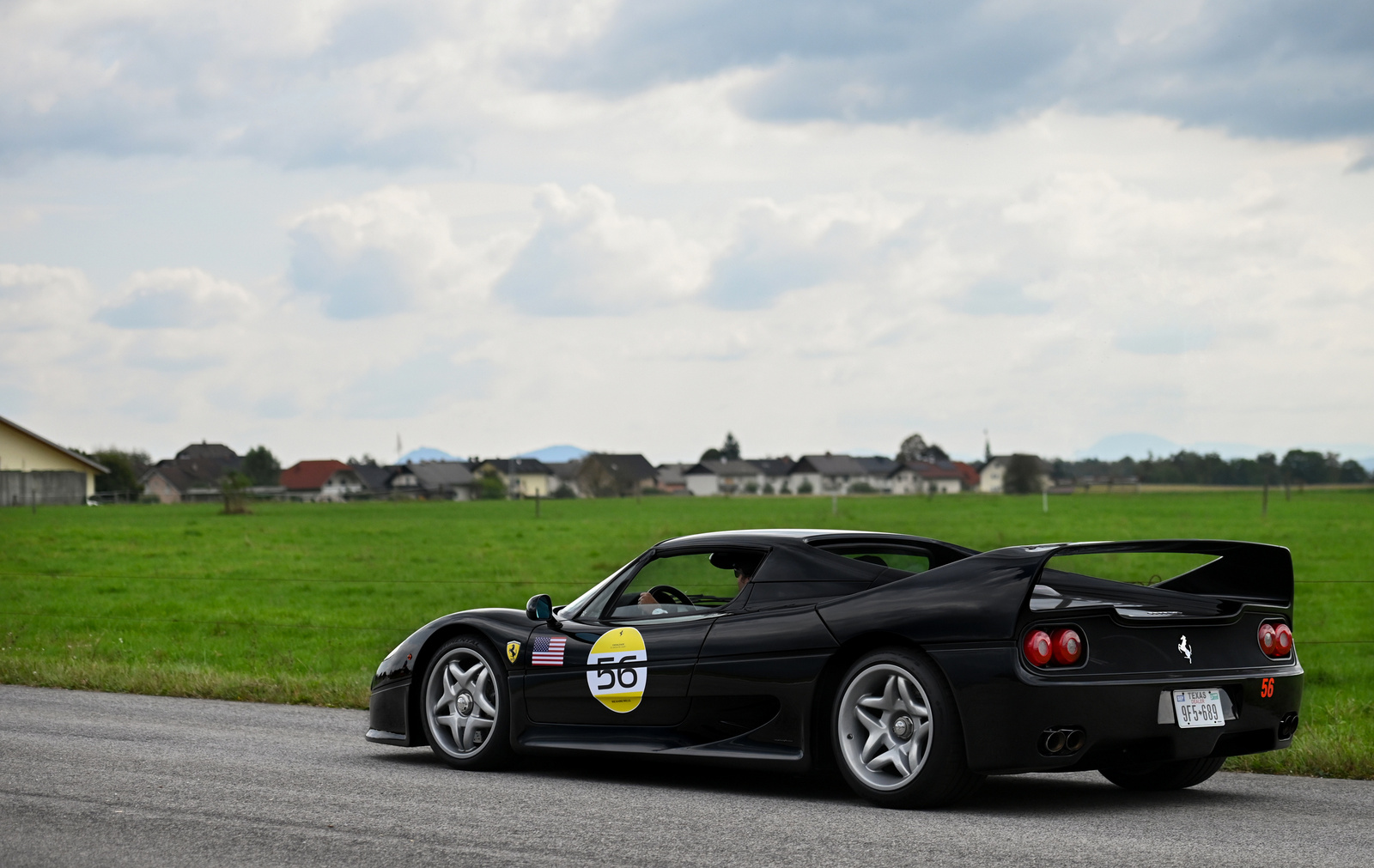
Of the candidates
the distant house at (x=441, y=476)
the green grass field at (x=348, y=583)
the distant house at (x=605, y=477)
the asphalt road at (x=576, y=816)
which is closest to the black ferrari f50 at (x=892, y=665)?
the asphalt road at (x=576, y=816)

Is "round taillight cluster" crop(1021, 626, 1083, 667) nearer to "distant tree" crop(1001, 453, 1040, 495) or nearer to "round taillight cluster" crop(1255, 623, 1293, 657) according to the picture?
"round taillight cluster" crop(1255, 623, 1293, 657)

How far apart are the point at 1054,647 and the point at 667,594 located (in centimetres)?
221

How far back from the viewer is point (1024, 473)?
119562 millimetres

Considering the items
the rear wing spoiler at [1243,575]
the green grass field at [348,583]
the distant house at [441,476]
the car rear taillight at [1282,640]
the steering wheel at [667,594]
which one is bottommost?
the green grass field at [348,583]

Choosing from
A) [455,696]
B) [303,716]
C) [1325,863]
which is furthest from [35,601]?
[1325,863]

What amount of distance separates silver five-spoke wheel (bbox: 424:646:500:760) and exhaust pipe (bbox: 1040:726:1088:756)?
9.69 ft

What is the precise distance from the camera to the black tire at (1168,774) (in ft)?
23.1

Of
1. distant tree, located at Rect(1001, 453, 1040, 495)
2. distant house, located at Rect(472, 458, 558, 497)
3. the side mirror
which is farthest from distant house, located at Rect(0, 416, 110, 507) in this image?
distant house, located at Rect(472, 458, 558, 497)

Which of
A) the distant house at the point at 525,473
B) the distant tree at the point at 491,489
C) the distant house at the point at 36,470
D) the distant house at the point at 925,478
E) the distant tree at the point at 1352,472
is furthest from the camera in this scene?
the distant house at the point at 925,478

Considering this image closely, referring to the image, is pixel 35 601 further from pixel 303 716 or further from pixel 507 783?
pixel 507 783

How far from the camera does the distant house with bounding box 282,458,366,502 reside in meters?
169

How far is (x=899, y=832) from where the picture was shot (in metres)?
5.71

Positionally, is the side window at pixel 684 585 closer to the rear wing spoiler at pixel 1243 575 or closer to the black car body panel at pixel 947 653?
the black car body panel at pixel 947 653

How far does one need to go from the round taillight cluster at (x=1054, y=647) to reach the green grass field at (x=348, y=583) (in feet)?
8.40
